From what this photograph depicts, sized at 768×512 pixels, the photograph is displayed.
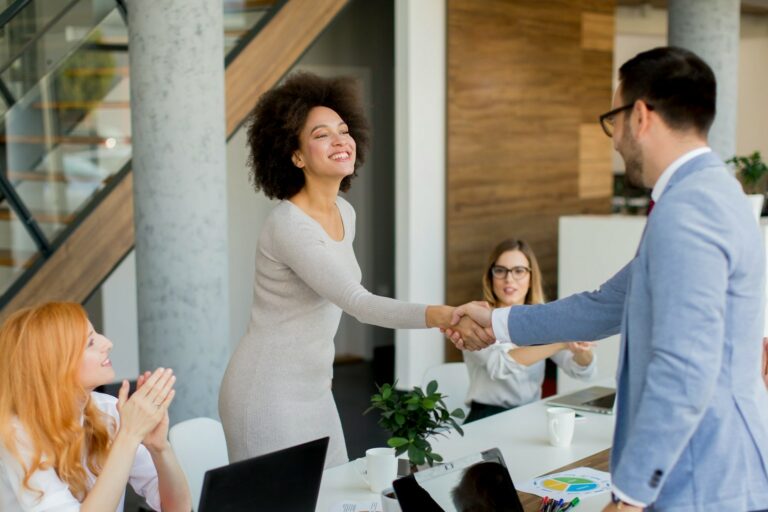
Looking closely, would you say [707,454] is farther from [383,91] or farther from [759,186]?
[383,91]

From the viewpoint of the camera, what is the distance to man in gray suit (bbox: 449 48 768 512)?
162 centimetres

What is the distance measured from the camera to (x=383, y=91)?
323 inches

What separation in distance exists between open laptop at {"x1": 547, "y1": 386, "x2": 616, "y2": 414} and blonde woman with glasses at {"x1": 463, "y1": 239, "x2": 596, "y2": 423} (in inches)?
5.3

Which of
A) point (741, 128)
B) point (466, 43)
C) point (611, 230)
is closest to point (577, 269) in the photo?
point (611, 230)

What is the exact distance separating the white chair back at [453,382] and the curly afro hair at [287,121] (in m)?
1.24

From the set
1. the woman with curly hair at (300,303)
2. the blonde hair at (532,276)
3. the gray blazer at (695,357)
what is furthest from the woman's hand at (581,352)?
the gray blazer at (695,357)

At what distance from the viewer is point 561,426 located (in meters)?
2.97

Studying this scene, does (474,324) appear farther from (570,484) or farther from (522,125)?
(522,125)

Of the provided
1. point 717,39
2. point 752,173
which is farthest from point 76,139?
point 752,173

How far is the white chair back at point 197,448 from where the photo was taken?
9.34 ft

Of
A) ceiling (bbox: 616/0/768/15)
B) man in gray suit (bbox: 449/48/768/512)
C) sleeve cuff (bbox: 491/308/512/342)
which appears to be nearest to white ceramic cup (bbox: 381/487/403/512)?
sleeve cuff (bbox: 491/308/512/342)

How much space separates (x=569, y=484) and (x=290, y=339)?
2.66 feet

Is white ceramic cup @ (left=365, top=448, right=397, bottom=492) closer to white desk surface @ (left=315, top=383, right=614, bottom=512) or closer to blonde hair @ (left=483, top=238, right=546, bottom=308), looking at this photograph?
white desk surface @ (left=315, top=383, right=614, bottom=512)

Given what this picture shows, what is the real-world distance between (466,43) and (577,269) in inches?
69.9
